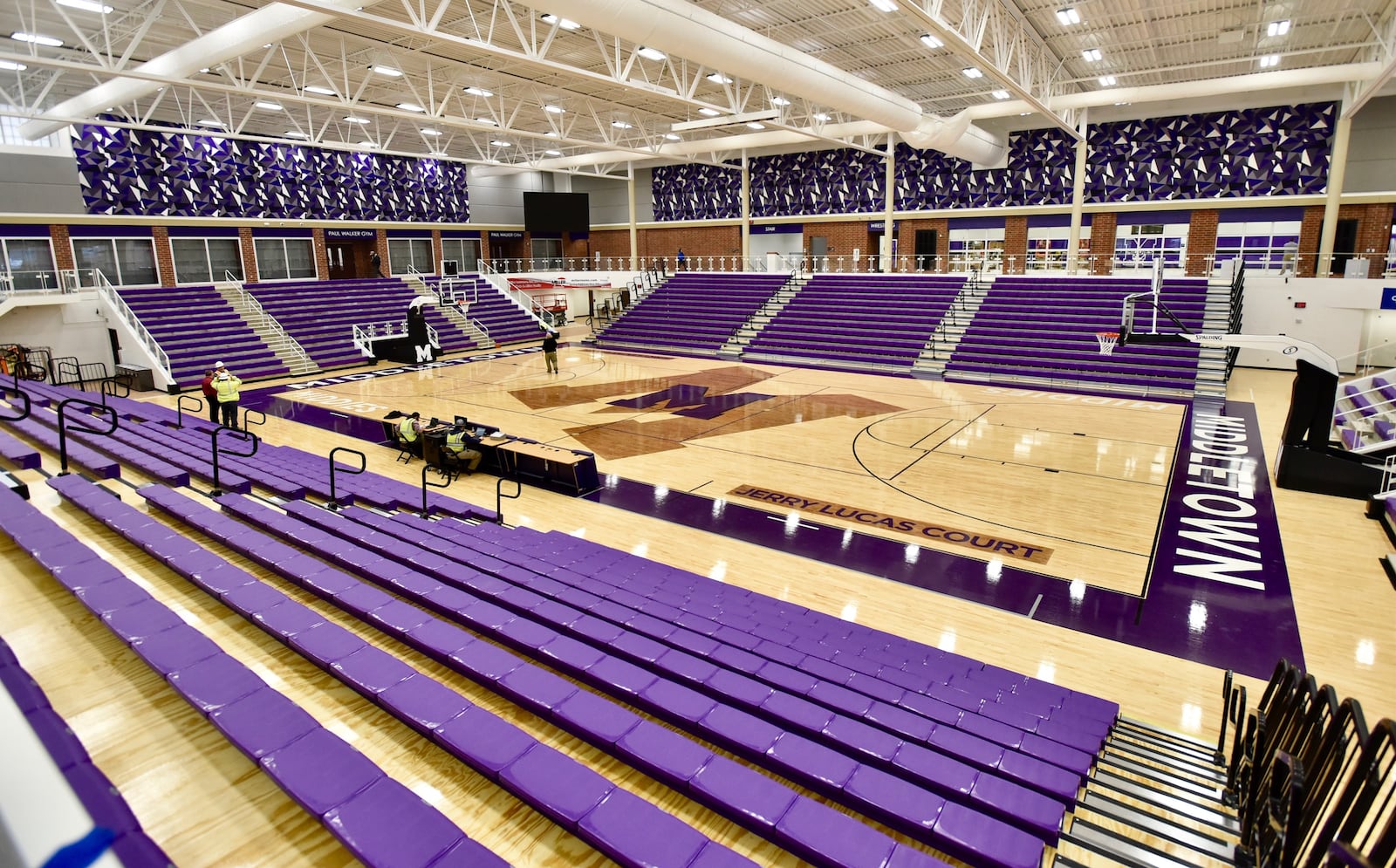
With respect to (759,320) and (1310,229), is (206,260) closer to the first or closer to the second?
(759,320)

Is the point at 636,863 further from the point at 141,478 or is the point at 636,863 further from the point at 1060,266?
the point at 1060,266

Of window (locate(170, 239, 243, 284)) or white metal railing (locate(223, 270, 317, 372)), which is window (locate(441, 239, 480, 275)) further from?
white metal railing (locate(223, 270, 317, 372))

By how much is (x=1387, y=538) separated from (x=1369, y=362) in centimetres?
1419

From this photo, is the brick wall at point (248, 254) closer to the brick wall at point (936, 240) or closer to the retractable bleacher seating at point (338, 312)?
the retractable bleacher seating at point (338, 312)

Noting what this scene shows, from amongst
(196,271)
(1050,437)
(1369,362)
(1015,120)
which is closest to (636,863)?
(1050,437)

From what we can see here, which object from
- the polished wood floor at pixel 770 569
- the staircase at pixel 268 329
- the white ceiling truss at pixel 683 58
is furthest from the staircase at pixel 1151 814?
the staircase at pixel 268 329

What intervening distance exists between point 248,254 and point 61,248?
18.6 ft

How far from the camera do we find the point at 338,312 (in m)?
27.0

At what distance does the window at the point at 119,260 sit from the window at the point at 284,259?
3.46 metres

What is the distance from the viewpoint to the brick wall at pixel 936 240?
28.2 metres

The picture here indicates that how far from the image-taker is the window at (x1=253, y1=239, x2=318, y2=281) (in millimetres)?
28484

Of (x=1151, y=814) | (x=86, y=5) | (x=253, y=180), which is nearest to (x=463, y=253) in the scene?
(x=253, y=180)

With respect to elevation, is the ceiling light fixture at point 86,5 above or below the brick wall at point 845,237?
above

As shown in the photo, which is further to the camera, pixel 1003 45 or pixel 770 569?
pixel 1003 45
